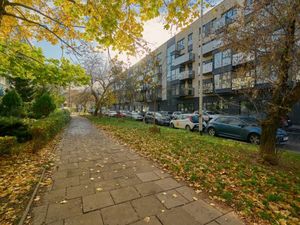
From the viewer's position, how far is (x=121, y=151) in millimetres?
6672

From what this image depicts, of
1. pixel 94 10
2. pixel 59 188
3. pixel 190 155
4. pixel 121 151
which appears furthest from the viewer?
pixel 121 151

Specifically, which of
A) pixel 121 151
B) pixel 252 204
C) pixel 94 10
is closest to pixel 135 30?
pixel 94 10

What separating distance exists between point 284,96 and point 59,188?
6195 mm

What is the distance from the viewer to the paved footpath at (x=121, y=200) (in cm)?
262

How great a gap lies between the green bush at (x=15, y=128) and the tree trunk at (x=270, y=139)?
9.23 meters

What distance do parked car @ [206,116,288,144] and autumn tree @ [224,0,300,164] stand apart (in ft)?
13.6

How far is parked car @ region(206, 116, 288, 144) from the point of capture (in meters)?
9.33

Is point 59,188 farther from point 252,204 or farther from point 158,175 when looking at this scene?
point 252,204

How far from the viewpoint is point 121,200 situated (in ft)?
10.3

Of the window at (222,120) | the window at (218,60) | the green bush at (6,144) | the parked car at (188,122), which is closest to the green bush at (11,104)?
the green bush at (6,144)

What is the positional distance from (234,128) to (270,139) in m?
5.24

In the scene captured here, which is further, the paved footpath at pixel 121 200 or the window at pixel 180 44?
the window at pixel 180 44

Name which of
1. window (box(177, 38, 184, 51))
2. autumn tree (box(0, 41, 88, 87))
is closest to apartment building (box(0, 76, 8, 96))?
autumn tree (box(0, 41, 88, 87))

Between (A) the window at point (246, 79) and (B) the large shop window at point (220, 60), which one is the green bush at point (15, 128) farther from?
(B) the large shop window at point (220, 60)
